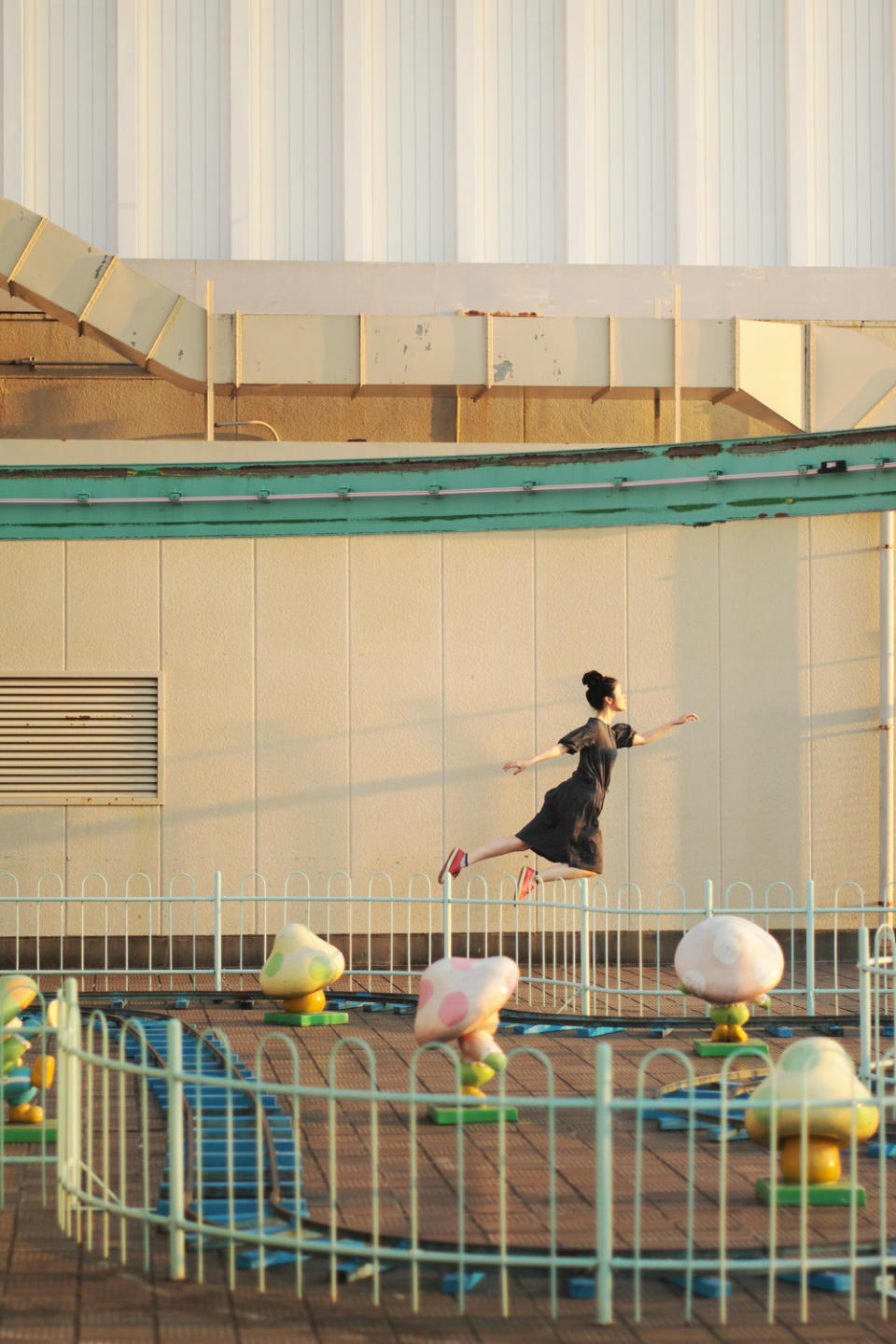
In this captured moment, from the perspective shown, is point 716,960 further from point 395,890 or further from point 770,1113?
point 395,890

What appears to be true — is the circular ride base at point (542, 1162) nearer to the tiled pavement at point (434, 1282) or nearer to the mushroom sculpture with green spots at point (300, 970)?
the tiled pavement at point (434, 1282)

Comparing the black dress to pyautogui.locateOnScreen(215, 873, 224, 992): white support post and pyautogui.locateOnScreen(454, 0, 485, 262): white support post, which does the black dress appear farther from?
pyautogui.locateOnScreen(454, 0, 485, 262): white support post

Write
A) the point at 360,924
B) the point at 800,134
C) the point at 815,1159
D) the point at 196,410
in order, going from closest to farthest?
the point at 815,1159 → the point at 360,924 → the point at 196,410 → the point at 800,134

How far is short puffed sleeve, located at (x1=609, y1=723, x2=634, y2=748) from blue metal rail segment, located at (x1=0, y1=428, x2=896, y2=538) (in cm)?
251

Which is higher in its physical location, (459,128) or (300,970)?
(459,128)

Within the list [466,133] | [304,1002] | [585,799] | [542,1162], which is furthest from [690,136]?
[542,1162]

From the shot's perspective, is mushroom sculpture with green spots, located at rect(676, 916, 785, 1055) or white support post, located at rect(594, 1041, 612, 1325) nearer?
white support post, located at rect(594, 1041, 612, 1325)

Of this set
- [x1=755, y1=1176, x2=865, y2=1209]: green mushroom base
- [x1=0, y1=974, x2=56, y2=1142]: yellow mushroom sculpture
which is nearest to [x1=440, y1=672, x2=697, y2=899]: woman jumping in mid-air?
[x1=0, y1=974, x2=56, y2=1142]: yellow mushroom sculpture

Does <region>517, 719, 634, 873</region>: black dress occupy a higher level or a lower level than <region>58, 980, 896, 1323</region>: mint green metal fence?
higher

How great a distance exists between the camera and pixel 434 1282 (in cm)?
623

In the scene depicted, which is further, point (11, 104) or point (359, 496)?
point (11, 104)

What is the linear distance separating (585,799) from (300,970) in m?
2.86

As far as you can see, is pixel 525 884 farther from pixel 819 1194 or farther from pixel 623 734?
pixel 819 1194

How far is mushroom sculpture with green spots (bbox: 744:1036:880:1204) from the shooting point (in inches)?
258
